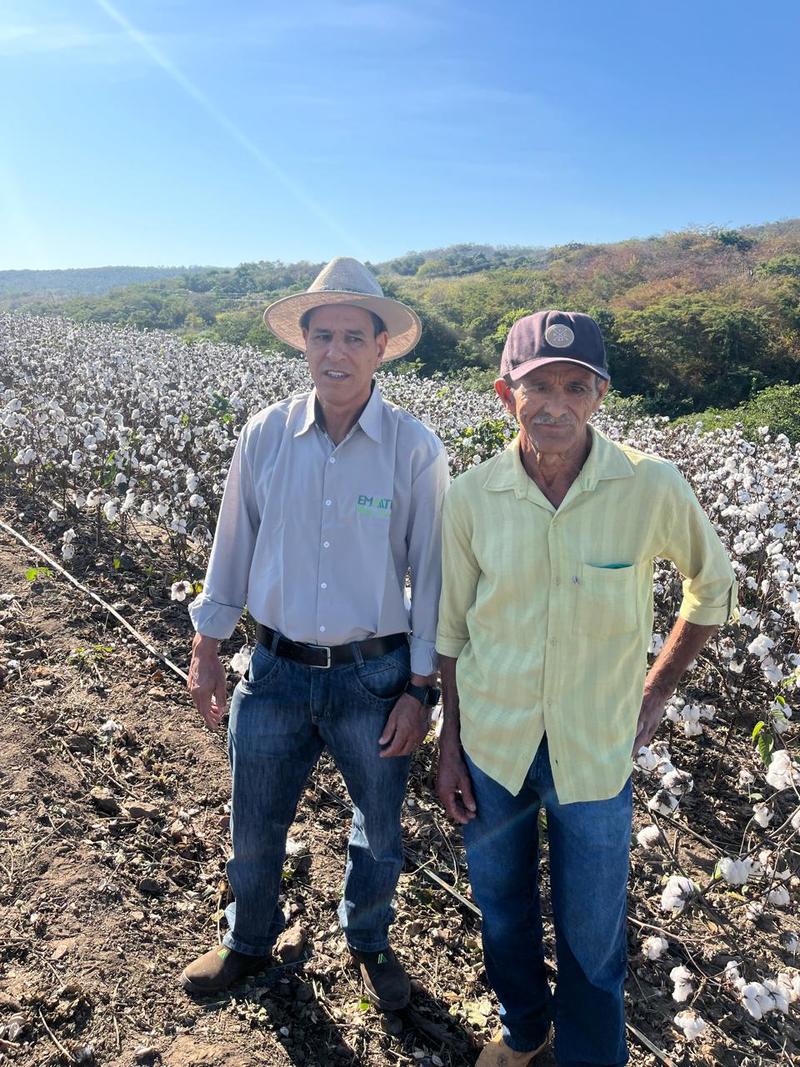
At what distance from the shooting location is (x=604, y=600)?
1.83 metres

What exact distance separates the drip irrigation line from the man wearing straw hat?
1485 millimetres

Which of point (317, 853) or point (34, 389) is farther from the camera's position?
point (34, 389)

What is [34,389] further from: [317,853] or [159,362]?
[317,853]

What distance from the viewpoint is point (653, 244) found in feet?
143

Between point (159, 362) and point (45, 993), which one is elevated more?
point (159, 362)

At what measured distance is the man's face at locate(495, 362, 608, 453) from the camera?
1.85 metres

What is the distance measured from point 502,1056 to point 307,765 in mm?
998

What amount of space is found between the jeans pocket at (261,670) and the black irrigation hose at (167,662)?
1.28 metres

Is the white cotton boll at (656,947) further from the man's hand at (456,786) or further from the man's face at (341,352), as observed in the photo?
the man's face at (341,352)

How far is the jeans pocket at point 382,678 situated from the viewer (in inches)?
87.7

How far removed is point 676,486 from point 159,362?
12.8 meters

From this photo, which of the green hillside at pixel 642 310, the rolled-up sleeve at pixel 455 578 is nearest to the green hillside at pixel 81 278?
the green hillside at pixel 642 310

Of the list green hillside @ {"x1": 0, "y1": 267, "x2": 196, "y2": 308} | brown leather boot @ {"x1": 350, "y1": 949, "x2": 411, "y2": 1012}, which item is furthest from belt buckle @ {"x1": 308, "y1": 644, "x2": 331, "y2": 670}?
green hillside @ {"x1": 0, "y1": 267, "x2": 196, "y2": 308}

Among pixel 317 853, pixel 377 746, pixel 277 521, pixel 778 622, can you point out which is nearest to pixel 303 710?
pixel 377 746
